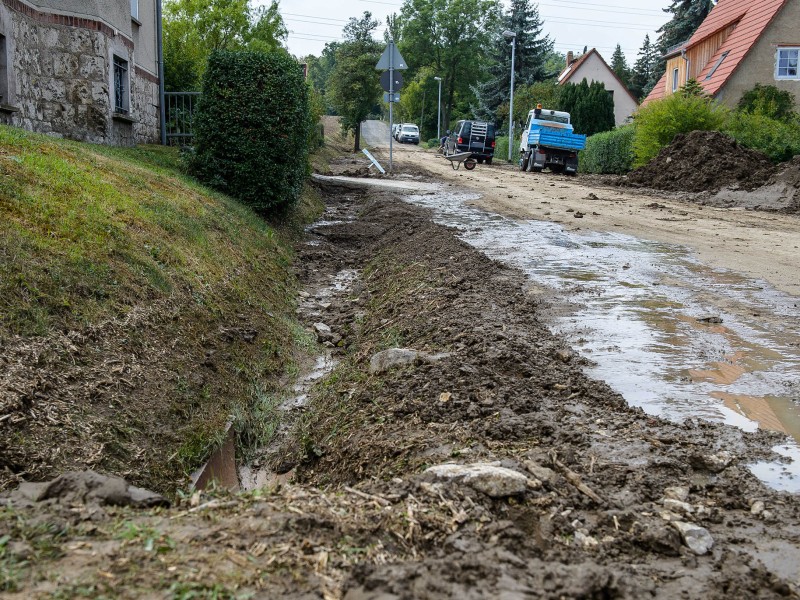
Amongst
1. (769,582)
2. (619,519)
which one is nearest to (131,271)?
(619,519)

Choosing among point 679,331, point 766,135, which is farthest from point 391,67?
point 679,331

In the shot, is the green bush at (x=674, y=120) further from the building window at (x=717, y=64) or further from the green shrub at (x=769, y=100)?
the building window at (x=717, y=64)

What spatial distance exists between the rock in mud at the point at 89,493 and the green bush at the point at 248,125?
9515 mm

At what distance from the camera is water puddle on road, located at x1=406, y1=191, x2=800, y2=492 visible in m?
4.93

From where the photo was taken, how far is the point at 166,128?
2111cm

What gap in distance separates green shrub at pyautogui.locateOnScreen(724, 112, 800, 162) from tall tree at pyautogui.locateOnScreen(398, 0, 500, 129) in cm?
6063

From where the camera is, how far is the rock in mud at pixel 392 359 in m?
5.90

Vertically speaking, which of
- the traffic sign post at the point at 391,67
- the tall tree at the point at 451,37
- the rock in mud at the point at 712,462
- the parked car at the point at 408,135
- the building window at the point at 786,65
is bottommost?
the rock in mud at the point at 712,462

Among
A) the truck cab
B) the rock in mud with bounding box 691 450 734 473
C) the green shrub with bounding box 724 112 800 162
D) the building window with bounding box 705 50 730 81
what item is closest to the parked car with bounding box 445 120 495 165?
the truck cab

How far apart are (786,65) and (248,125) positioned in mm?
27772

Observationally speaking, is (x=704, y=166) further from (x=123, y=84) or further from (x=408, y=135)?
(x=408, y=135)

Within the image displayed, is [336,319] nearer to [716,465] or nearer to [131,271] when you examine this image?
[131,271]

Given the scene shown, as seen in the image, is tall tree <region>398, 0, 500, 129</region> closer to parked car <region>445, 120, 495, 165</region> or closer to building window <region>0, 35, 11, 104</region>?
parked car <region>445, 120, 495, 165</region>

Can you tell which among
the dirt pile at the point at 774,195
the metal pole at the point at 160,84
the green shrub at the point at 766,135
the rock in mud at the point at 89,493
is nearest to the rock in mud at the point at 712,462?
the rock in mud at the point at 89,493
